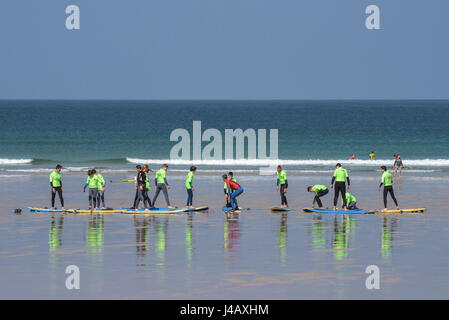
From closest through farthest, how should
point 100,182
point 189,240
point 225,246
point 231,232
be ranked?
point 225,246 → point 189,240 → point 231,232 → point 100,182

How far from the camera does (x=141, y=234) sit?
79.2ft

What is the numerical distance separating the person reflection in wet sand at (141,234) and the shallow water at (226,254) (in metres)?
0.03

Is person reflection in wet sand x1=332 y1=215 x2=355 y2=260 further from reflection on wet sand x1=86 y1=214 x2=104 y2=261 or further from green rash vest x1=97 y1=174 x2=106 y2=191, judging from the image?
green rash vest x1=97 y1=174 x2=106 y2=191

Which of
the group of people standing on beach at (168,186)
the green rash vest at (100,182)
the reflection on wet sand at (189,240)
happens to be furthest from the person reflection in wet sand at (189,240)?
the green rash vest at (100,182)

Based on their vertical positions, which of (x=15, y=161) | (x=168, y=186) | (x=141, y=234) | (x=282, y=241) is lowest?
(x=282, y=241)

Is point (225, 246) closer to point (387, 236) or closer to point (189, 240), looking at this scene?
point (189, 240)

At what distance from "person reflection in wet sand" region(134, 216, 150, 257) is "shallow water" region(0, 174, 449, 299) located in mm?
33

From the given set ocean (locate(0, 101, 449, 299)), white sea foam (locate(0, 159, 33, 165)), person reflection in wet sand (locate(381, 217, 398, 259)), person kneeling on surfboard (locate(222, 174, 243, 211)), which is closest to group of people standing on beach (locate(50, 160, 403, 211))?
person kneeling on surfboard (locate(222, 174, 243, 211))

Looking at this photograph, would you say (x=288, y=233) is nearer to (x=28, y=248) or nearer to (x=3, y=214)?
(x=28, y=248)

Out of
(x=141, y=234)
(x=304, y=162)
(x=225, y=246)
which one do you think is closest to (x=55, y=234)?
(x=141, y=234)

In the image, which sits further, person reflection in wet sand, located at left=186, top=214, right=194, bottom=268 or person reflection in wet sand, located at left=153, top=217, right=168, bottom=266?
person reflection in wet sand, located at left=153, top=217, right=168, bottom=266

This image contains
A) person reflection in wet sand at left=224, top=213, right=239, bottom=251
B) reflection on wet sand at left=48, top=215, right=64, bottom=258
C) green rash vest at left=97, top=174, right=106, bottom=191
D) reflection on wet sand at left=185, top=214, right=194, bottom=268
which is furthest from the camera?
green rash vest at left=97, top=174, right=106, bottom=191

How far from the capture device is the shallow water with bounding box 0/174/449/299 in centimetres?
1667

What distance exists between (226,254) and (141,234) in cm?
434
